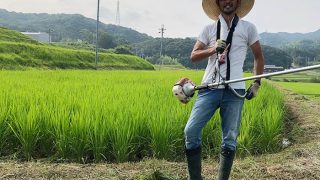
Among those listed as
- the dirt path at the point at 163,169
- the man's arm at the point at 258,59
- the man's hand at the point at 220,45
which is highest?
the man's hand at the point at 220,45

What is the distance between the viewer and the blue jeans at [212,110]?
2.80m

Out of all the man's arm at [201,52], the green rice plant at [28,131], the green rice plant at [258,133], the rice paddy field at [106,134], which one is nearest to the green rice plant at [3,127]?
the rice paddy field at [106,134]

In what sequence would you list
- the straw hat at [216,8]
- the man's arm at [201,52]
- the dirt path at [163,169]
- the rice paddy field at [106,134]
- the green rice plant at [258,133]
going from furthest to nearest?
the green rice plant at [258,133], the rice paddy field at [106,134], the dirt path at [163,169], the straw hat at [216,8], the man's arm at [201,52]

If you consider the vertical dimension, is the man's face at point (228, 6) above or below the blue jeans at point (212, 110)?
above


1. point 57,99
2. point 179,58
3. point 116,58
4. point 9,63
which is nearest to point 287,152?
point 57,99

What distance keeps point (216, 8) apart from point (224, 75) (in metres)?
0.54

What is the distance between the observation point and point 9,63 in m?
20.9

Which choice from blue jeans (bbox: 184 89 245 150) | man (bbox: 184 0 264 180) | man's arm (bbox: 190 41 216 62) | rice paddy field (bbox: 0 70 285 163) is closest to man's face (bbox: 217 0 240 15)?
man (bbox: 184 0 264 180)

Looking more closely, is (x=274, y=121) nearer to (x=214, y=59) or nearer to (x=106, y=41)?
(x=214, y=59)

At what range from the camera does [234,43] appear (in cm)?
282

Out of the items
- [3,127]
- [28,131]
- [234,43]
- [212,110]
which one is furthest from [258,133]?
[3,127]

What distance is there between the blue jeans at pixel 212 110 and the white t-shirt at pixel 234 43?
0.28 feet

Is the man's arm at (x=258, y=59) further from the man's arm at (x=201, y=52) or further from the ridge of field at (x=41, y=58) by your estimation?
the ridge of field at (x=41, y=58)

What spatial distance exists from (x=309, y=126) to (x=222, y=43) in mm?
3938
